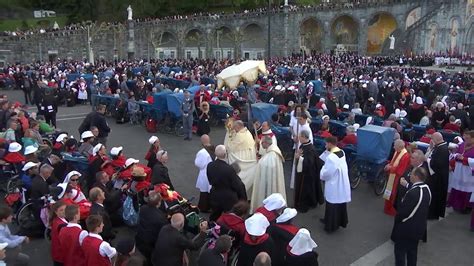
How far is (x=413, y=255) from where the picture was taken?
7250mm

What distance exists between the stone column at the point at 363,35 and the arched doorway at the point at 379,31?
0.64 m

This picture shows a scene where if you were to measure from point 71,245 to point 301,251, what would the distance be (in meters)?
3.13

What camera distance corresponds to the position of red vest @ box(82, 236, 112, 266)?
19.5ft

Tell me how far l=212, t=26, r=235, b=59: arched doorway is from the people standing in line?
40.3 meters

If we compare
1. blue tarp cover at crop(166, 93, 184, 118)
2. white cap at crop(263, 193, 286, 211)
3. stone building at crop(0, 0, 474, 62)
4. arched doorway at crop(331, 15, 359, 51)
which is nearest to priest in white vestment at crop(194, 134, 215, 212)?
white cap at crop(263, 193, 286, 211)

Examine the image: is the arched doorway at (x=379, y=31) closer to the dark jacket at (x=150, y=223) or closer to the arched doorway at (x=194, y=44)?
the arched doorway at (x=194, y=44)

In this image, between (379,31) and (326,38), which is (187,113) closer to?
(326,38)

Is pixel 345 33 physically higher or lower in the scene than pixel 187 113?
higher

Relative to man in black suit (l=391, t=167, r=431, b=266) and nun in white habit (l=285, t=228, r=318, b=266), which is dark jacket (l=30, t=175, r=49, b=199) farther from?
man in black suit (l=391, t=167, r=431, b=266)

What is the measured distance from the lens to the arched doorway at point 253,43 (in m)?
56.5

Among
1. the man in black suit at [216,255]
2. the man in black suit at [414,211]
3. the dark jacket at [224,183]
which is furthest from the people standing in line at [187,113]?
the man in black suit at [216,255]

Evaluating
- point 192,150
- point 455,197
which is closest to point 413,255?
point 455,197

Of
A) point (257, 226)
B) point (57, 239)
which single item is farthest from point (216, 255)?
point (57, 239)

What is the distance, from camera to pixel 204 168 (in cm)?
981
